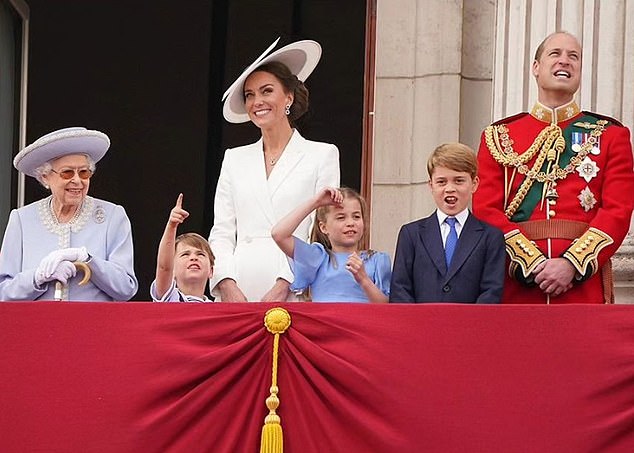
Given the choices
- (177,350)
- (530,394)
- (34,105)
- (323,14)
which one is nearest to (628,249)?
(530,394)

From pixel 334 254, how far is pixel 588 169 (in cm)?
109

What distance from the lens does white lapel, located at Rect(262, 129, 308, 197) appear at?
8352mm

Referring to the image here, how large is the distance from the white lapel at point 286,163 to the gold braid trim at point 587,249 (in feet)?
4.38

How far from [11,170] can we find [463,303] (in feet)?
17.2

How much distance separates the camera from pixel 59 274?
7477 mm

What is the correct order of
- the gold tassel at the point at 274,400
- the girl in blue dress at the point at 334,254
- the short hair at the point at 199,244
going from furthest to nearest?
1. the short hair at the point at 199,244
2. the girl in blue dress at the point at 334,254
3. the gold tassel at the point at 274,400

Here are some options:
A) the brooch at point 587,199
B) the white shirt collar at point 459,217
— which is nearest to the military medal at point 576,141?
the brooch at point 587,199

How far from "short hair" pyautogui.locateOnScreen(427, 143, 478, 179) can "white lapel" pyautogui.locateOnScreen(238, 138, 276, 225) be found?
0.93m

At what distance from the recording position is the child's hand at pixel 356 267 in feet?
24.6

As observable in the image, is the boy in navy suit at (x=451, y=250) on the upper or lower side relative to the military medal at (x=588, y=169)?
lower

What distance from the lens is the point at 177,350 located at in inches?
282

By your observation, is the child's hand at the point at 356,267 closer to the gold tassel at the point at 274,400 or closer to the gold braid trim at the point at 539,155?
the gold tassel at the point at 274,400

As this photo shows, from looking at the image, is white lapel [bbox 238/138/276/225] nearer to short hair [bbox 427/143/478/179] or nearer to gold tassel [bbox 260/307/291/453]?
short hair [bbox 427/143/478/179]

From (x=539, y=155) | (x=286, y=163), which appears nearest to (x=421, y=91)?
(x=286, y=163)
